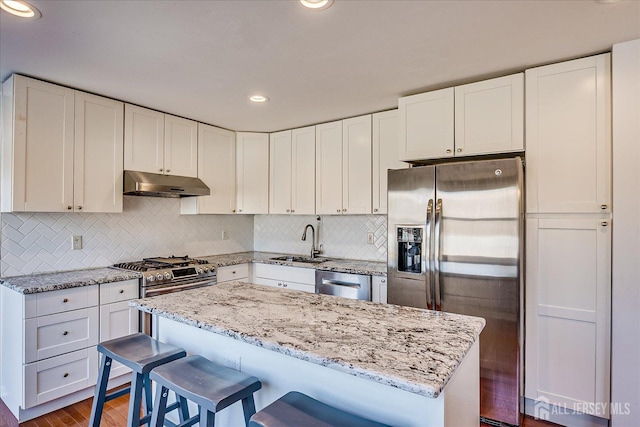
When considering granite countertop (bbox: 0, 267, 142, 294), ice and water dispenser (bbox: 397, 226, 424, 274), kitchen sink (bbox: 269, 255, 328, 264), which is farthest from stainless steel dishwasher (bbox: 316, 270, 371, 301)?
granite countertop (bbox: 0, 267, 142, 294)

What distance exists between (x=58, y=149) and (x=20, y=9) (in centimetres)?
122

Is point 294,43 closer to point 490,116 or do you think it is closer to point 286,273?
point 490,116

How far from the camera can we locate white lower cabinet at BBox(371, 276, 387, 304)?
3.01 meters

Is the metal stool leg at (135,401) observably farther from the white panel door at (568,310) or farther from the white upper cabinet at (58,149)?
the white panel door at (568,310)

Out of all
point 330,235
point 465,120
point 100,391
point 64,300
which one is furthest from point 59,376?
point 465,120

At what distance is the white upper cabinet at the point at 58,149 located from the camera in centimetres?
247

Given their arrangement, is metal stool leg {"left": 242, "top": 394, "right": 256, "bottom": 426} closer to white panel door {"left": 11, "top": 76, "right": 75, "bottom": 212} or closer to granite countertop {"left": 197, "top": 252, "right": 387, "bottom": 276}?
granite countertop {"left": 197, "top": 252, "right": 387, "bottom": 276}

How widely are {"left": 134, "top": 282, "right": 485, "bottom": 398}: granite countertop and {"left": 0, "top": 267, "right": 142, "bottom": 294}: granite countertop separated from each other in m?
1.03

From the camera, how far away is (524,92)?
2.38m

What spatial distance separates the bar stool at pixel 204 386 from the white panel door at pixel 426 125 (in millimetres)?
2058

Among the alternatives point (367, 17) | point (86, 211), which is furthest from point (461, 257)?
point (86, 211)

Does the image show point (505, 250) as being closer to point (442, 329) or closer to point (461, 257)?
point (461, 257)

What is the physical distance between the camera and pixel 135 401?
5.26 ft

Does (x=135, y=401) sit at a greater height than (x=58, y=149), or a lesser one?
lesser
